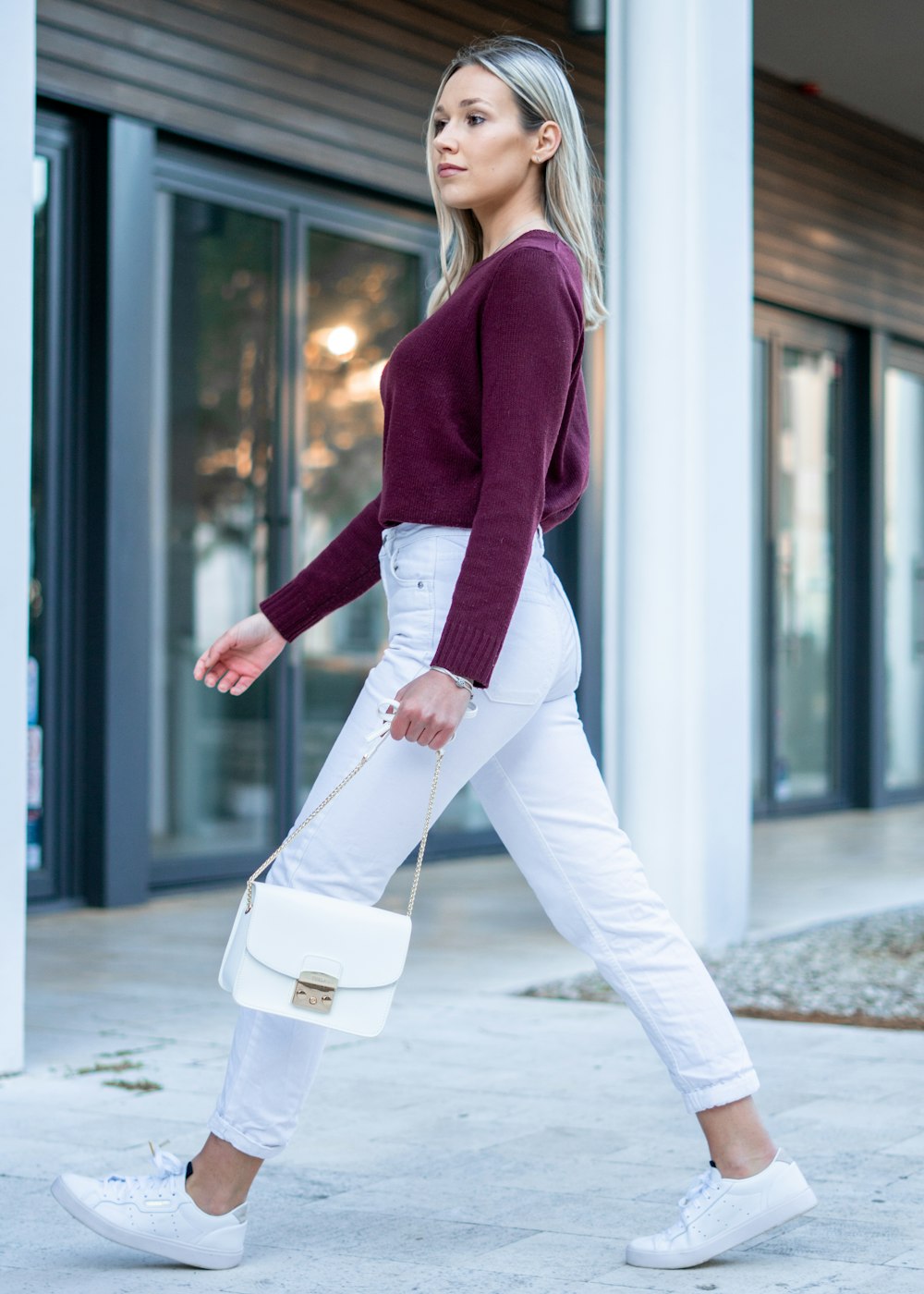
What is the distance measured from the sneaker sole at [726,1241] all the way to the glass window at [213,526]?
4553mm

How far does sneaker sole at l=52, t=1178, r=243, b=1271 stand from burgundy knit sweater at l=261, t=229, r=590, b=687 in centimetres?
80

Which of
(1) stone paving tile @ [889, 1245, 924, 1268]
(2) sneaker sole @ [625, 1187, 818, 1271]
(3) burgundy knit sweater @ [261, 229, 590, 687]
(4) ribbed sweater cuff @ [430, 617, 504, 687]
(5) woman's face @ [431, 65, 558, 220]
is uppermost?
(5) woman's face @ [431, 65, 558, 220]

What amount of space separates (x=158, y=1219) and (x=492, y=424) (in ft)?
3.49

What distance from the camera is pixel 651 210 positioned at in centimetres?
505

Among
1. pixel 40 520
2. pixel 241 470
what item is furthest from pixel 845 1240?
pixel 241 470

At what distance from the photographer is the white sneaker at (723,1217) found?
7.58 feet

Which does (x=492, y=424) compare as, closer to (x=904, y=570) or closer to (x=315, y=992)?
(x=315, y=992)

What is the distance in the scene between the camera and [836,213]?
1017 centimetres

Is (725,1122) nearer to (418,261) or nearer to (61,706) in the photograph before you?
(61,706)

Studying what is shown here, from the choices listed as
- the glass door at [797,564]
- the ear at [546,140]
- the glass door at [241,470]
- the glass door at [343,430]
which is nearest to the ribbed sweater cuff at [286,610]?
the ear at [546,140]

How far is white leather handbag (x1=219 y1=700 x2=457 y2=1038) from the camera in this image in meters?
2.22

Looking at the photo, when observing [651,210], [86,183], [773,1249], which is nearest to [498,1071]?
[773,1249]

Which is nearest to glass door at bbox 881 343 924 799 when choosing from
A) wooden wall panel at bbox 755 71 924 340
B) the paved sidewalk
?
wooden wall panel at bbox 755 71 924 340

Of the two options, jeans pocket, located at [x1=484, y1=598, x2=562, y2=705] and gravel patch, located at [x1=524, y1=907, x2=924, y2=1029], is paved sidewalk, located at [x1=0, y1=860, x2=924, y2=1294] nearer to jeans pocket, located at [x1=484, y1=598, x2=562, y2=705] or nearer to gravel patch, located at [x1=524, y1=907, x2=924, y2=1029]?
gravel patch, located at [x1=524, y1=907, x2=924, y2=1029]
